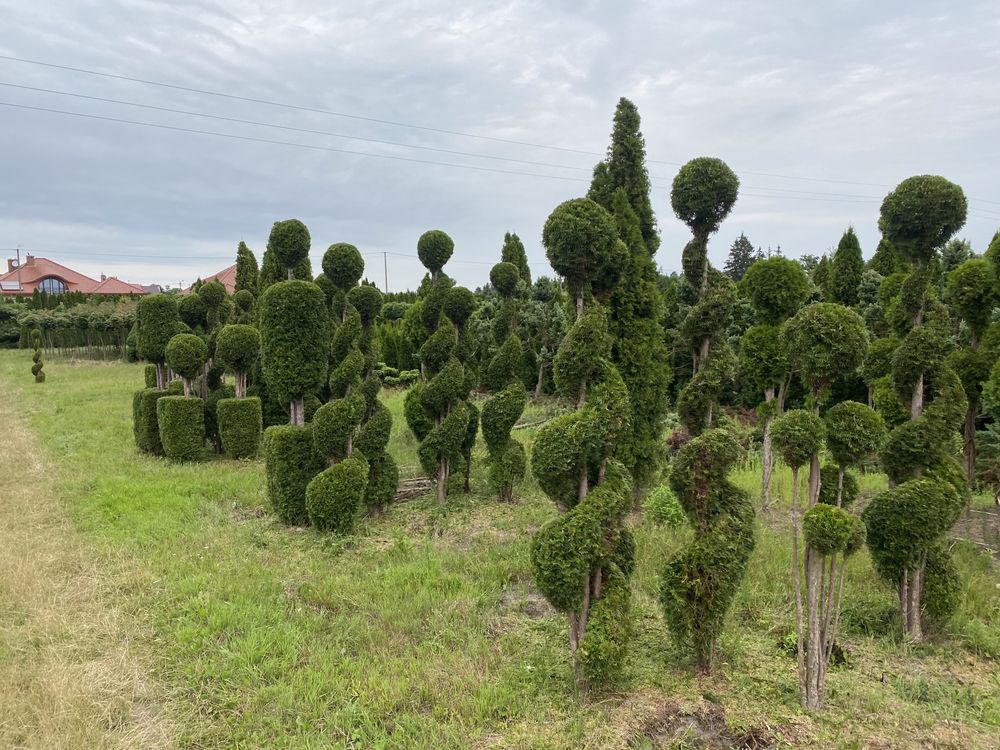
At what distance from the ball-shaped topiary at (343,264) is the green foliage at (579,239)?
3.74m

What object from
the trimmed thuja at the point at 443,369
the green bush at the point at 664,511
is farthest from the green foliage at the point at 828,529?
the trimmed thuja at the point at 443,369

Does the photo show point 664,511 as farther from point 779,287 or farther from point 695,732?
point 695,732

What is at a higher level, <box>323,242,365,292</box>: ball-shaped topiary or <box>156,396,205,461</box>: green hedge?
<box>323,242,365,292</box>: ball-shaped topiary

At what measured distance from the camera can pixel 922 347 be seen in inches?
167

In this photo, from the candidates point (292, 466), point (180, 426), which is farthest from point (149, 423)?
point (292, 466)

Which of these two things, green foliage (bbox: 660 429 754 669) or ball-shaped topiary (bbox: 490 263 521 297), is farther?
ball-shaped topiary (bbox: 490 263 521 297)

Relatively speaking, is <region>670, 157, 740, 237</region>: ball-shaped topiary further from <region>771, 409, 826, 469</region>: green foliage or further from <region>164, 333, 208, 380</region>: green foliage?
<region>164, 333, 208, 380</region>: green foliage

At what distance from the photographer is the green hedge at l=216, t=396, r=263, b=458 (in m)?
9.98

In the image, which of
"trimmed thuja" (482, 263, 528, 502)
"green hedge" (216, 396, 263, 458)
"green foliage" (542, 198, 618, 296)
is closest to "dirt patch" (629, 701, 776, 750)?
"green foliage" (542, 198, 618, 296)

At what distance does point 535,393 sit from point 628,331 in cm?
995

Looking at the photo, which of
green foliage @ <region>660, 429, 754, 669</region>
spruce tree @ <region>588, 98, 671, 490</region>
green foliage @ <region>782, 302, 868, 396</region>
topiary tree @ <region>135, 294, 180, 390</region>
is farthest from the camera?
topiary tree @ <region>135, 294, 180, 390</region>

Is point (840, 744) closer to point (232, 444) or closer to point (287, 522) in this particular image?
point (287, 522)

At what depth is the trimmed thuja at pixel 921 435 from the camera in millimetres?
3820

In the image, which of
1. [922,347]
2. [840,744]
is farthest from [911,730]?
[922,347]
